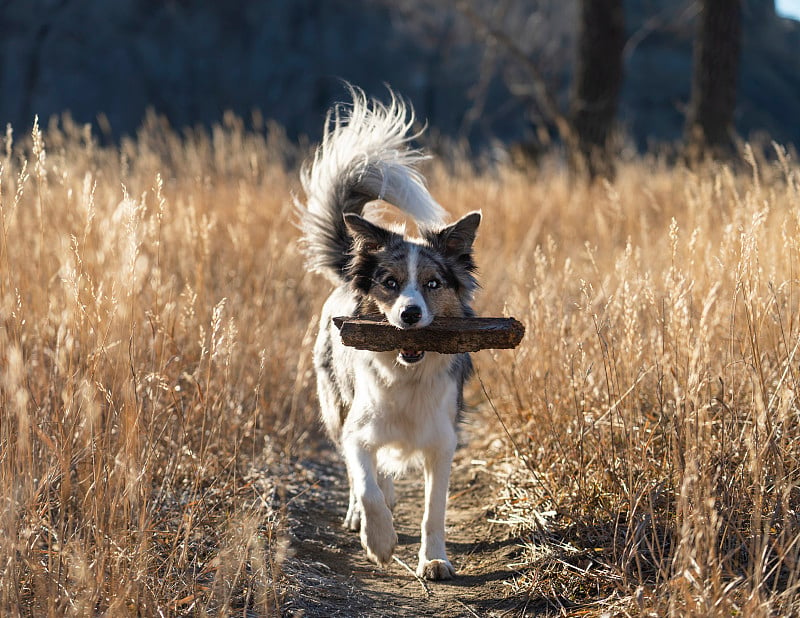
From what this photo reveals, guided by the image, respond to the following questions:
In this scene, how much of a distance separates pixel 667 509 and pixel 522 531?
95 cm

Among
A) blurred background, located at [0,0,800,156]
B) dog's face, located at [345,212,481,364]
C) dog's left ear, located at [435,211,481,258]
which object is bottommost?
dog's face, located at [345,212,481,364]

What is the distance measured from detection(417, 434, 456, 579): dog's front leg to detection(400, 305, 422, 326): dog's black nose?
773 millimetres

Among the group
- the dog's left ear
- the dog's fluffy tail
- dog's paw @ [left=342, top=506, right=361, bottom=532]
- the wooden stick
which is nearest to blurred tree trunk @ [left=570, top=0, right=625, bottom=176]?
the dog's fluffy tail

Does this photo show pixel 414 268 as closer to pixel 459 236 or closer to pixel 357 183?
pixel 459 236

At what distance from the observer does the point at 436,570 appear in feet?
11.9

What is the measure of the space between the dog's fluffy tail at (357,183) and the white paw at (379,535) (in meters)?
1.44

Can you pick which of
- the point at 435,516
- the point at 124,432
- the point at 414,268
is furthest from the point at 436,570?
the point at 124,432

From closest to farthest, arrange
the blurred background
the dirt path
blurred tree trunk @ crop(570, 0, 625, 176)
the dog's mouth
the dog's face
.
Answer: the dirt path, the dog's mouth, the dog's face, blurred tree trunk @ crop(570, 0, 625, 176), the blurred background

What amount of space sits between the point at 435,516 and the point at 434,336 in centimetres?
89

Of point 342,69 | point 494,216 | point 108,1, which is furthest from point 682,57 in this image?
point 494,216

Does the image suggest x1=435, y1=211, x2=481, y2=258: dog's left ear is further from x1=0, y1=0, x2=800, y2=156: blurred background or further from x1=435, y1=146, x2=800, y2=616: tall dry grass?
x1=0, y1=0, x2=800, y2=156: blurred background

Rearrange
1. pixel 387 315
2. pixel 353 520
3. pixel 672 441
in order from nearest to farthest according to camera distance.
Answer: pixel 672 441, pixel 387 315, pixel 353 520

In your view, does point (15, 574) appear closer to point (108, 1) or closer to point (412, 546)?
point (412, 546)

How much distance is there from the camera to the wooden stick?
332 cm
